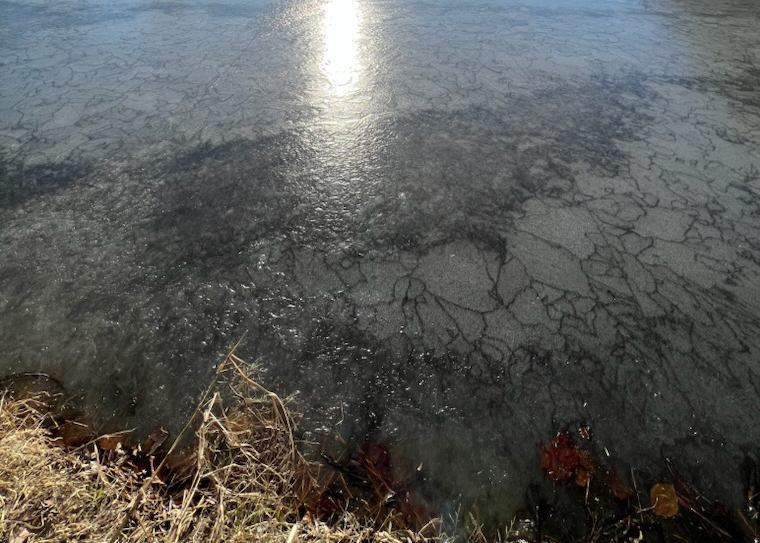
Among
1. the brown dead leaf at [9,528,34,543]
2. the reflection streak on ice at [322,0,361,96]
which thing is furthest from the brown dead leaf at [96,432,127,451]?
the reflection streak on ice at [322,0,361,96]

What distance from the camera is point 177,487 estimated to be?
3.53ft

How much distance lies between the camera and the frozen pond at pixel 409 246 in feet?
4.15

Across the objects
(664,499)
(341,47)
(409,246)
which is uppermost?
(341,47)

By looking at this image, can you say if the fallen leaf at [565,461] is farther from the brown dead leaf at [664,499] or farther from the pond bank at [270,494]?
the brown dead leaf at [664,499]

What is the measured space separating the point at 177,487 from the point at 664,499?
4.13 ft

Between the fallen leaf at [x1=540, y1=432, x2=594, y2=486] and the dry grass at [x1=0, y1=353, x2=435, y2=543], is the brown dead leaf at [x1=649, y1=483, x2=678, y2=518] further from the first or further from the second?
the dry grass at [x1=0, y1=353, x2=435, y2=543]

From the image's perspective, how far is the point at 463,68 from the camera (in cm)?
316

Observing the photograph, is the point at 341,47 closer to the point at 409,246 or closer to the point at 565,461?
the point at 409,246

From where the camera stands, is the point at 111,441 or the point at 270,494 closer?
the point at 270,494

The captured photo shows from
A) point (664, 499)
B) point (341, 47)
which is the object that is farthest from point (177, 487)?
point (341, 47)

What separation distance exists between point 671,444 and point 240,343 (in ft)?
4.36

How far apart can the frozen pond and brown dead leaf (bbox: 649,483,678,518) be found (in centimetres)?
7

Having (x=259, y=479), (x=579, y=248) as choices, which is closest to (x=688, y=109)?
(x=579, y=248)

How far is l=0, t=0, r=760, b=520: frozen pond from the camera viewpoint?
1.26m
